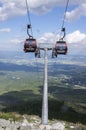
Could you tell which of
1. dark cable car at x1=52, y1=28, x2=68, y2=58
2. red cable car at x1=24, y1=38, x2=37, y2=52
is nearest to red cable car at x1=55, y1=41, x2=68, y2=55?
dark cable car at x1=52, y1=28, x2=68, y2=58

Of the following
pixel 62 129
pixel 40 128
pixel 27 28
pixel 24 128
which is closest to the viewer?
pixel 24 128

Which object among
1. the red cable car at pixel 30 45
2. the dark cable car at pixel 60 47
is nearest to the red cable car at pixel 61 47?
the dark cable car at pixel 60 47

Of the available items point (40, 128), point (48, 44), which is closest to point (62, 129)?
point (40, 128)

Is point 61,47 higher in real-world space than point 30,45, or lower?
lower

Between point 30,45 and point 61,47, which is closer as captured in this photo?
point 30,45

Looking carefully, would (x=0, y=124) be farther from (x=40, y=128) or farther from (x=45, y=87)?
(x=45, y=87)

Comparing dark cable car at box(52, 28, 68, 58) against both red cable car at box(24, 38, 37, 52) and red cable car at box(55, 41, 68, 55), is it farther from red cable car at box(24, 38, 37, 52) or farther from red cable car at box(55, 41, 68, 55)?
red cable car at box(24, 38, 37, 52)

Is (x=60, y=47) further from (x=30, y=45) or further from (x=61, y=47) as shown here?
(x=30, y=45)

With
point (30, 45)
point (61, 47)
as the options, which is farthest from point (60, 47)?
point (30, 45)
